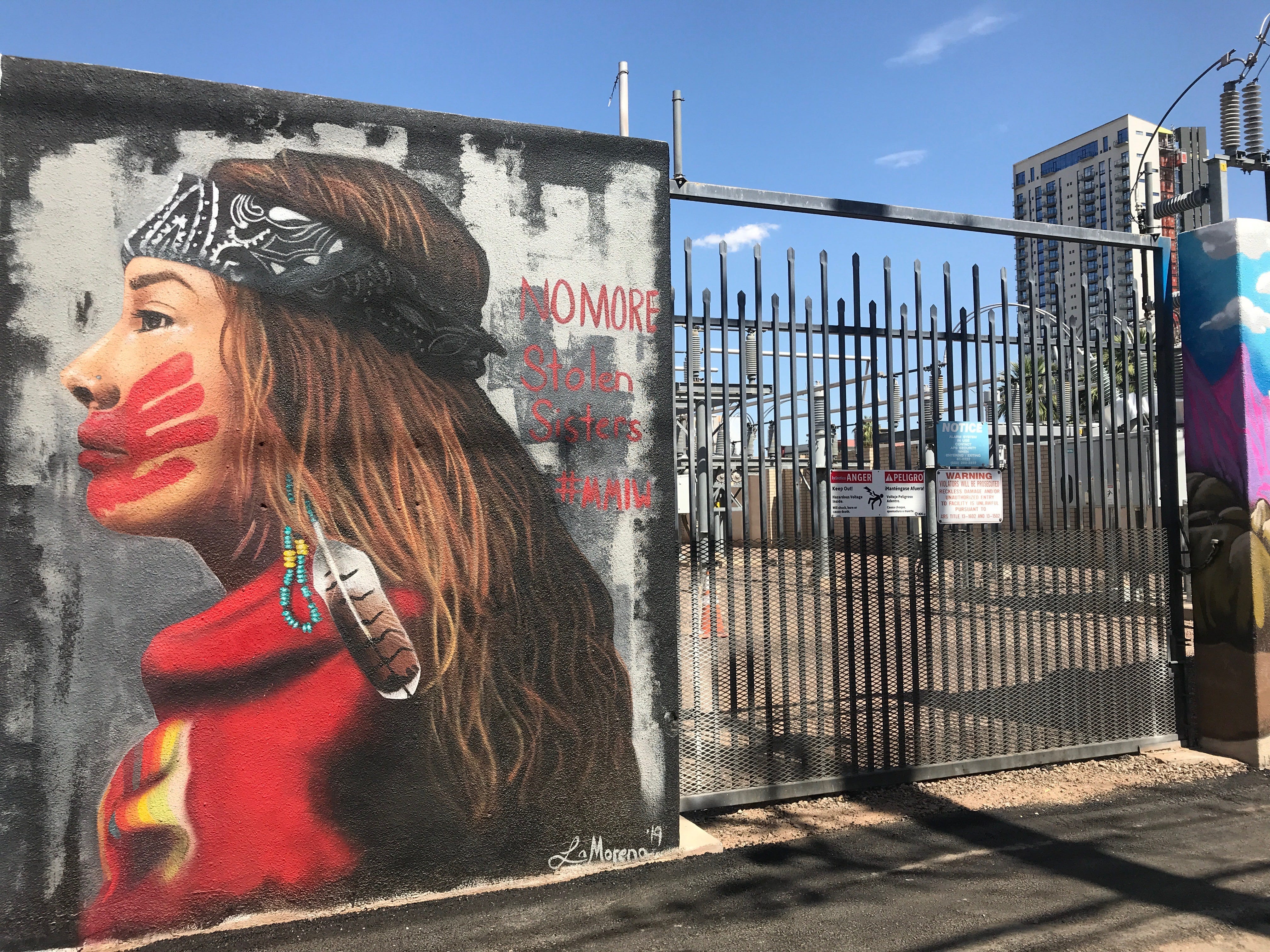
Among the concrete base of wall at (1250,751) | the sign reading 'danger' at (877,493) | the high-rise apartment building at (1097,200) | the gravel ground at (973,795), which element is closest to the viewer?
the gravel ground at (973,795)

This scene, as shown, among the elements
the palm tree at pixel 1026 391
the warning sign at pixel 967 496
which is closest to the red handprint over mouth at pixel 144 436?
the warning sign at pixel 967 496

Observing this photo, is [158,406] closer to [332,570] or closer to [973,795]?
[332,570]

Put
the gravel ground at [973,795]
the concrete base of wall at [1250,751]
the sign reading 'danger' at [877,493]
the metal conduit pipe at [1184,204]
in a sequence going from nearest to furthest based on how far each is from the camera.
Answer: the gravel ground at [973,795], the sign reading 'danger' at [877,493], the concrete base of wall at [1250,751], the metal conduit pipe at [1184,204]

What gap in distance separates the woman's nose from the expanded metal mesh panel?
2.99m

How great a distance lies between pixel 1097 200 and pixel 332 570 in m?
28.9

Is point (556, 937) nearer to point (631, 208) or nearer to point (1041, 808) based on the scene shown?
point (1041, 808)

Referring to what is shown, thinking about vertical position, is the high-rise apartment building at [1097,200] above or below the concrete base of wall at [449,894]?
above

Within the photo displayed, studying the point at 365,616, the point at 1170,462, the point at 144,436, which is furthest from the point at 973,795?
the point at 144,436

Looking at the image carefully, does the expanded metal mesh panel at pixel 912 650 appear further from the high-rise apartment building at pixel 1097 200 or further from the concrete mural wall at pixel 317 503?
the high-rise apartment building at pixel 1097 200

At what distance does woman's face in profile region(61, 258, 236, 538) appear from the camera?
3887mm

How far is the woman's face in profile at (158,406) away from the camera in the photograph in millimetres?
3887

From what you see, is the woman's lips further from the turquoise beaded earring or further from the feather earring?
the feather earring

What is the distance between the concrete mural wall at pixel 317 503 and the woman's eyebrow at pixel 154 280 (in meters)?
0.02
